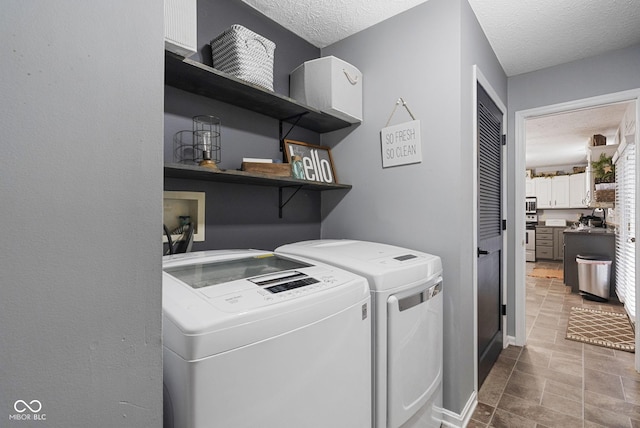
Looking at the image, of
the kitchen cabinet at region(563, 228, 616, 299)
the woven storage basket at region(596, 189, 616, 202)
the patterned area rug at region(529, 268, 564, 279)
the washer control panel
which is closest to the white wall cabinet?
the patterned area rug at region(529, 268, 564, 279)

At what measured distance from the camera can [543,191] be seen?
7816mm

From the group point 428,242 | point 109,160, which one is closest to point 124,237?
point 109,160

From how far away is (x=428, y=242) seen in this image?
1880mm

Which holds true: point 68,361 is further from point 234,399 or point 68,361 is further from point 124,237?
point 234,399

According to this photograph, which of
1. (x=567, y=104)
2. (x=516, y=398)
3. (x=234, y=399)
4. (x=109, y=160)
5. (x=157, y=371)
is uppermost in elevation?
(x=567, y=104)

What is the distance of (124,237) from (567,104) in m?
3.39

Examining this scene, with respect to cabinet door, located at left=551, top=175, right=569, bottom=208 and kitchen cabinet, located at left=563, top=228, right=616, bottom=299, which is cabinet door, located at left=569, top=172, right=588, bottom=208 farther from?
kitchen cabinet, located at left=563, top=228, right=616, bottom=299

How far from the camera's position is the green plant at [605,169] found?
4.79 metres

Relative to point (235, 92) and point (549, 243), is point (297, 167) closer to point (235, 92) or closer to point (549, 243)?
point (235, 92)

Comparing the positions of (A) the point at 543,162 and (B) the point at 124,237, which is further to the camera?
(A) the point at 543,162

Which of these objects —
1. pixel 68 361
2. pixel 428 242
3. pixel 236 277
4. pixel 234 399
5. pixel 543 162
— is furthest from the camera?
pixel 543 162

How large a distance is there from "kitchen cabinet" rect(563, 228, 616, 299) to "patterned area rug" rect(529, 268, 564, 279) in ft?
3.12

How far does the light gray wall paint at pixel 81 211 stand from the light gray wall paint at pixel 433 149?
63.2 inches

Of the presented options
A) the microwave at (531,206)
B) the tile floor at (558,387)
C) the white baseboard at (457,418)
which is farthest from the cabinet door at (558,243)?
the white baseboard at (457,418)
